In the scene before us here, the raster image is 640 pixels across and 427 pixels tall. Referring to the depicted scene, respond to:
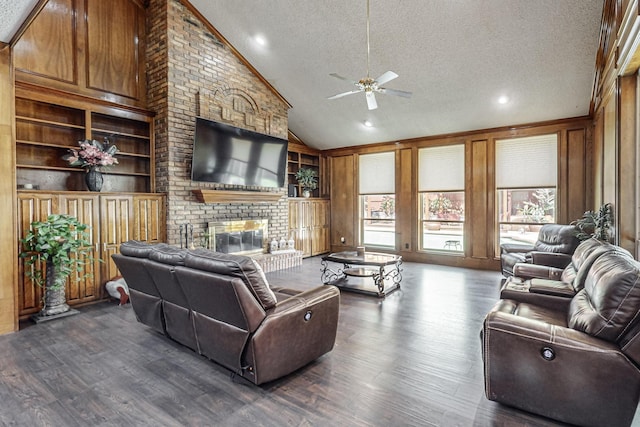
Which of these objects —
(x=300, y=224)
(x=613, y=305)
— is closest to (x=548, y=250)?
(x=613, y=305)

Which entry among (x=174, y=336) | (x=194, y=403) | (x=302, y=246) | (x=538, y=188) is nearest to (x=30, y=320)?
(x=174, y=336)

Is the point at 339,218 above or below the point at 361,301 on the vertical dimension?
above

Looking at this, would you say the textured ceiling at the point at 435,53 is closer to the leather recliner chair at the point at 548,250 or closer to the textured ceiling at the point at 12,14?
the leather recliner chair at the point at 548,250

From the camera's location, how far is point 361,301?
454cm

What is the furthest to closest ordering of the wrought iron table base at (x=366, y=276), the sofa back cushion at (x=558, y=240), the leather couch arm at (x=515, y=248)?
1. the leather couch arm at (x=515, y=248)
2. the sofa back cushion at (x=558, y=240)
3. the wrought iron table base at (x=366, y=276)

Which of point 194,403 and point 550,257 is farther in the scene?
point 550,257

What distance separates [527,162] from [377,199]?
3277mm

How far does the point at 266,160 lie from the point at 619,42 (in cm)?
522

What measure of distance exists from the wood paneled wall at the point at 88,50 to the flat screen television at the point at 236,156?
1244 millimetres

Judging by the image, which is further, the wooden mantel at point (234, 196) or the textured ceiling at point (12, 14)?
the wooden mantel at point (234, 196)

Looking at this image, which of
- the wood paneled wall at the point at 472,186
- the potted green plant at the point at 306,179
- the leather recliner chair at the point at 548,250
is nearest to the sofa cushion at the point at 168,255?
the leather recliner chair at the point at 548,250

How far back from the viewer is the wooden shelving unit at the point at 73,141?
14.2 ft

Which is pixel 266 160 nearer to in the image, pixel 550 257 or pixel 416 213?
pixel 416 213

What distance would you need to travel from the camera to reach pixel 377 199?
831 centimetres
